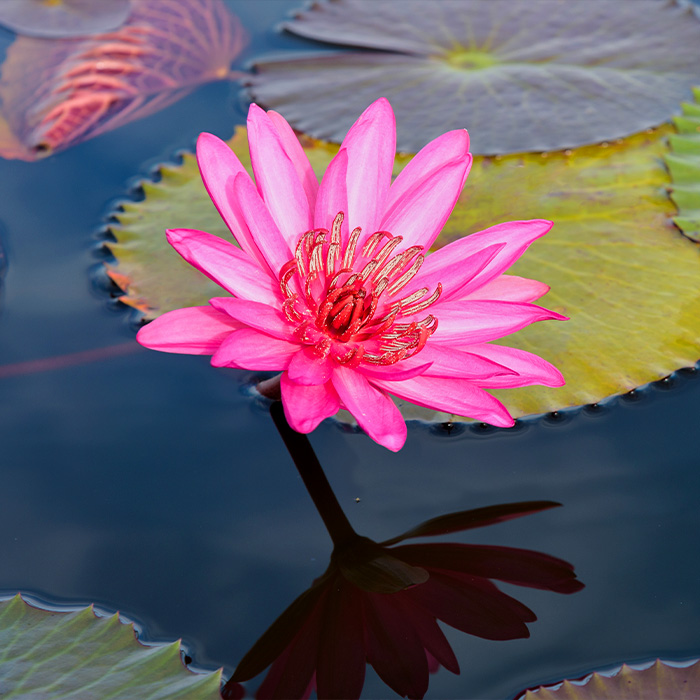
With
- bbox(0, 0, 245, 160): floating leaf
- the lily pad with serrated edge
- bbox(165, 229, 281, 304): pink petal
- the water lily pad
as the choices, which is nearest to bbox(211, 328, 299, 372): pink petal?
bbox(165, 229, 281, 304): pink petal

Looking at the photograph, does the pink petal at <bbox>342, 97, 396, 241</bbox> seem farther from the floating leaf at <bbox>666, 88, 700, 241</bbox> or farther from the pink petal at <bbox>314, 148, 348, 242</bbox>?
the floating leaf at <bbox>666, 88, 700, 241</bbox>

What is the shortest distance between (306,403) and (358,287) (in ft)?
1.26

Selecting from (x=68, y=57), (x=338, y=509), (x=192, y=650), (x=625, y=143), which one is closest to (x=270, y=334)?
(x=338, y=509)

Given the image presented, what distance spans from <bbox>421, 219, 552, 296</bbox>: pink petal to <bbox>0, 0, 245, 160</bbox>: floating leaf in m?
1.85

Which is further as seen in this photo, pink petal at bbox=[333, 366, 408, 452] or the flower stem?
the flower stem

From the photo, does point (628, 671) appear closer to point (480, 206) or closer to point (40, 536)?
point (40, 536)

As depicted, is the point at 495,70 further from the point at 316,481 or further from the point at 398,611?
the point at 398,611

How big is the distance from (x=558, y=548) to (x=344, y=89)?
207cm

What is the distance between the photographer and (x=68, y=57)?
3.05 meters

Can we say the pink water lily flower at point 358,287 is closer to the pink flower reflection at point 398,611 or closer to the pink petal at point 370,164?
the pink petal at point 370,164

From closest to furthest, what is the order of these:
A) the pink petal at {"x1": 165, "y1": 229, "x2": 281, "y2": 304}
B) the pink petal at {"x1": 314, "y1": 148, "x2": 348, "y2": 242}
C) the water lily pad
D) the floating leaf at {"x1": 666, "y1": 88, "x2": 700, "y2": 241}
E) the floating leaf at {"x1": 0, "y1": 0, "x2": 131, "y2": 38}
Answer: the pink petal at {"x1": 165, "y1": 229, "x2": 281, "y2": 304}, the pink petal at {"x1": 314, "y1": 148, "x2": 348, "y2": 242}, the floating leaf at {"x1": 666, "y1": 88, "x2": 700, "y2": 241}, the water lily pad, the floating leaf at {"x1": 0, "y1": 0, "x2": 131, "y2": 38}

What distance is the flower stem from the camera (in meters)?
1.71

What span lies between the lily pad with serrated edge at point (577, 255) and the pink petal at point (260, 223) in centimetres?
59

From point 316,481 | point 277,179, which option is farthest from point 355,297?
point 316,481
